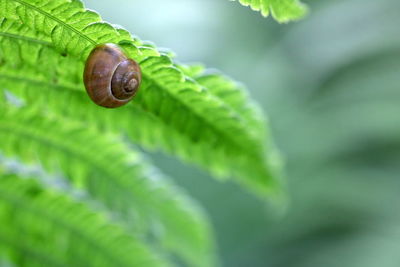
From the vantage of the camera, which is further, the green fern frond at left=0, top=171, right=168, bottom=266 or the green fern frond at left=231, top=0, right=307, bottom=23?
the green fern frond at left=0, top=171, right=168, bottom=266

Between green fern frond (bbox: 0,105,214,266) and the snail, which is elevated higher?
green fern frond (bbox: 0,105,214,266)

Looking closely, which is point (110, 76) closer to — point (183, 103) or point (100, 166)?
point (183, 103)

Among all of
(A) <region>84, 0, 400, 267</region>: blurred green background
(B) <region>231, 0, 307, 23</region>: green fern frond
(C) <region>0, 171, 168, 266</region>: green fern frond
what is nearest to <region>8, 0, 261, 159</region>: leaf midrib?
(B) <region>231, 0, 307, 23</region>: green fern frond

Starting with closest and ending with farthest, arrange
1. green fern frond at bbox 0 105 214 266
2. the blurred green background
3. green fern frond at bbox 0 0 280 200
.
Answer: green fern frond at bbox 0 0 280 200
green fern frond at bbox 0 105 214 266
the blurred green background

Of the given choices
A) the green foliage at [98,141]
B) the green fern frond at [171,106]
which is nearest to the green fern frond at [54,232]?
the green foliage at [98,141]

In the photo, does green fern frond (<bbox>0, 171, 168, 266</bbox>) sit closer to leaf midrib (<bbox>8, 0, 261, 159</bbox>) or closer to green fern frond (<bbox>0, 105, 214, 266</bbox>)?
green fern frond (<bbox>0, 105, 214, 266</bbox>)

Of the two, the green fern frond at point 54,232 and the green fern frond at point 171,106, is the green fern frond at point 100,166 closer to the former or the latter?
the green fern frond at point 54,232

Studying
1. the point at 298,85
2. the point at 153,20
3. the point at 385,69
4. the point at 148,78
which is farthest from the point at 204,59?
the point at 148,78
